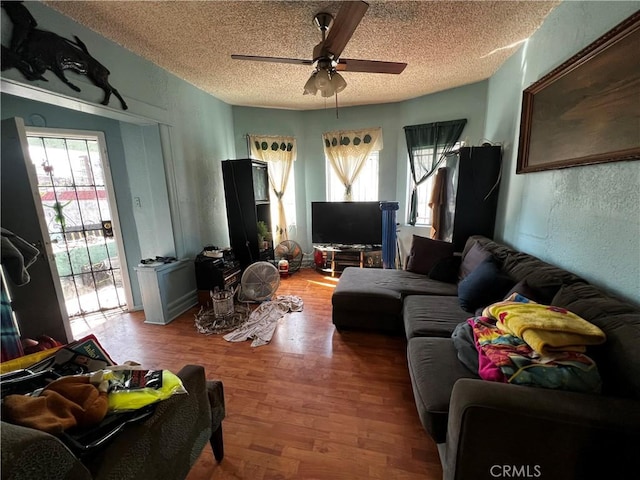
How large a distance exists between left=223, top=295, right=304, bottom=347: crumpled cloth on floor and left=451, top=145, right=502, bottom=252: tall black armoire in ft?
6.48

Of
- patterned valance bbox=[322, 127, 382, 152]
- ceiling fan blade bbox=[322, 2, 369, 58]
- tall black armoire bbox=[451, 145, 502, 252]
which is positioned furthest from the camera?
patterned valance bbox=[322, 127, 382, 152]

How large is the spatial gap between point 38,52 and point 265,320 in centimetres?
257

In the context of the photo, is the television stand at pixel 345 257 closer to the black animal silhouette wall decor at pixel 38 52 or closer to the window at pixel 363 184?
the window at pixel 363 184

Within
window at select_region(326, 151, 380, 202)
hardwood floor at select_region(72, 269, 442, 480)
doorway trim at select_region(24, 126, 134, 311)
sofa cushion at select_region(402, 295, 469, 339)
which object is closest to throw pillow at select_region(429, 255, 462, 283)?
sofa cushion at select_region(402, 295, 469, 339)

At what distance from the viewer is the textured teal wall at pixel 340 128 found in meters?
3.59

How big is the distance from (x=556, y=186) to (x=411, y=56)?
1721 mm

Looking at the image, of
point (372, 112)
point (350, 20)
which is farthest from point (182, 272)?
point (372, 112)

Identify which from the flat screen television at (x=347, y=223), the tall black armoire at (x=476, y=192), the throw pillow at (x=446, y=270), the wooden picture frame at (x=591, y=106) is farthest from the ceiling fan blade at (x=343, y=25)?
the flat screen television at (x=347, y=223)

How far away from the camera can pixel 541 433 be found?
2.72 feet

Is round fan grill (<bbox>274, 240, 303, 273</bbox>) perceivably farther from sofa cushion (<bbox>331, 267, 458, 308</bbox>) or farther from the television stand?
sofa cushion (<bbox>331, 267, 458, 308</bbox>)

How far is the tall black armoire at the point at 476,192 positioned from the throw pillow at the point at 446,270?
41cm

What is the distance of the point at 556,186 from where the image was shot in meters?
1.77

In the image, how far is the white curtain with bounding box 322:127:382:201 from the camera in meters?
3.91

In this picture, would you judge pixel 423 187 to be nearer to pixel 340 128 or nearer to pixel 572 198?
pixel 340 128
